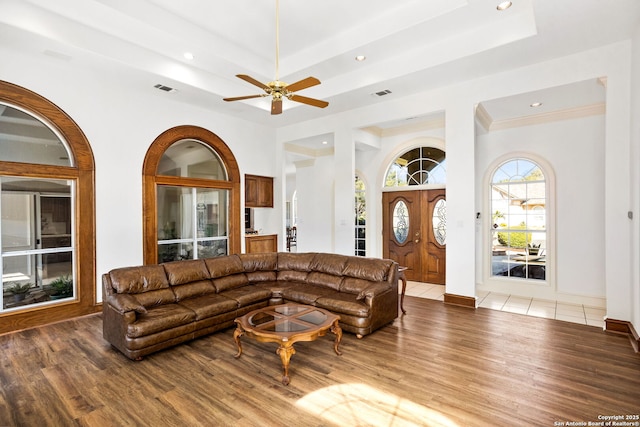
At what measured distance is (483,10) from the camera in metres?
3.84

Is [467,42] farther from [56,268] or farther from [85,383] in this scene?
[56,268]

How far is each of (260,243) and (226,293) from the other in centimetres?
304

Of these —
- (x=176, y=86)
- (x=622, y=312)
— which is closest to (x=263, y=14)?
(x=176, y=86)

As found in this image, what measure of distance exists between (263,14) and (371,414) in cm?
454

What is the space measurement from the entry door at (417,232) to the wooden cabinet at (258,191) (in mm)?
2714

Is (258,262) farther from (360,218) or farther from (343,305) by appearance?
(360,218)

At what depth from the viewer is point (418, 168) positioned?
726 centimetres

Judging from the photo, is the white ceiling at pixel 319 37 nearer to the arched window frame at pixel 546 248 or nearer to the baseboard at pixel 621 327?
the arched window frame at pixel 546 248

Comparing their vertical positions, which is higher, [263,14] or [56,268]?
[263,14]

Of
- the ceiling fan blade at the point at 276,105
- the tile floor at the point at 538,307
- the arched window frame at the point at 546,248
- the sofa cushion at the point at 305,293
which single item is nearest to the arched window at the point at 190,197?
the sofa cushion at the point at 305,293

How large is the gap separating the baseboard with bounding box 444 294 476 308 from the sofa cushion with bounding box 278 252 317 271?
7.47 ft

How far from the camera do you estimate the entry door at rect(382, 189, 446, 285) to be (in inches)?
274

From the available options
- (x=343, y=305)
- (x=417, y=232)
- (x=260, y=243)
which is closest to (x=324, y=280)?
(x=343, y=305)

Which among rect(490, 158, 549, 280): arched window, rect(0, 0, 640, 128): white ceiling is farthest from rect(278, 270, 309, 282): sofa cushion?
rect(490, 158, 549, 280): arched window
